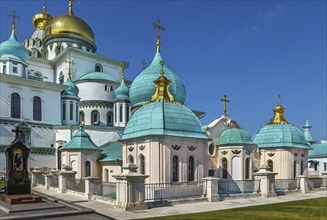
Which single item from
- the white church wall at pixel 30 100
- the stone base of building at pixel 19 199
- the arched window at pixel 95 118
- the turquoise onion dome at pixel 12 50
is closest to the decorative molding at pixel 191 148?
the stone base of building at pixel 19 199

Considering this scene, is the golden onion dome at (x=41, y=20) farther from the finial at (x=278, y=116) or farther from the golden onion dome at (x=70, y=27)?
the finial at (x=278, y=116)

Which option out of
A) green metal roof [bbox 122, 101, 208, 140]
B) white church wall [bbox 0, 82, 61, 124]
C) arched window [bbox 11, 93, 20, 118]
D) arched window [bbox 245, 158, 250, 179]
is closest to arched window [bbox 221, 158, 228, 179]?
arched window [bbox 245, 158, 250, 179]

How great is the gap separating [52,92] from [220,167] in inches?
717

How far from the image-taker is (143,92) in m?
25.3

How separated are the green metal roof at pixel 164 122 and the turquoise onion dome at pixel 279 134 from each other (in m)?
8.87

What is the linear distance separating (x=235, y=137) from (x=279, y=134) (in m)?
5.62

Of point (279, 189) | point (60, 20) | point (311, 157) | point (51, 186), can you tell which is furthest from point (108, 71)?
point (311, 157)

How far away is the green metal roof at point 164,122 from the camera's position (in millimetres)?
17750

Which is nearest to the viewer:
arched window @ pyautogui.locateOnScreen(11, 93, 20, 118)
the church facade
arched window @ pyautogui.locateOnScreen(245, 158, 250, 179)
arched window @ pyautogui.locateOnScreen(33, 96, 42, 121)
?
the church facade

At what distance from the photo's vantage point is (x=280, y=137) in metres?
25.5

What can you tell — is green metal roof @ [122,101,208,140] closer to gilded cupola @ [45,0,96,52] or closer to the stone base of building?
the stone base of building

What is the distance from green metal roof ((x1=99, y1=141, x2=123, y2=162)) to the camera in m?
23.7

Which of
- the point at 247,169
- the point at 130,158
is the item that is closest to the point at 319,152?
the point at 247,169

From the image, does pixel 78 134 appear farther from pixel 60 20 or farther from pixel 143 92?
pixel 60 20
